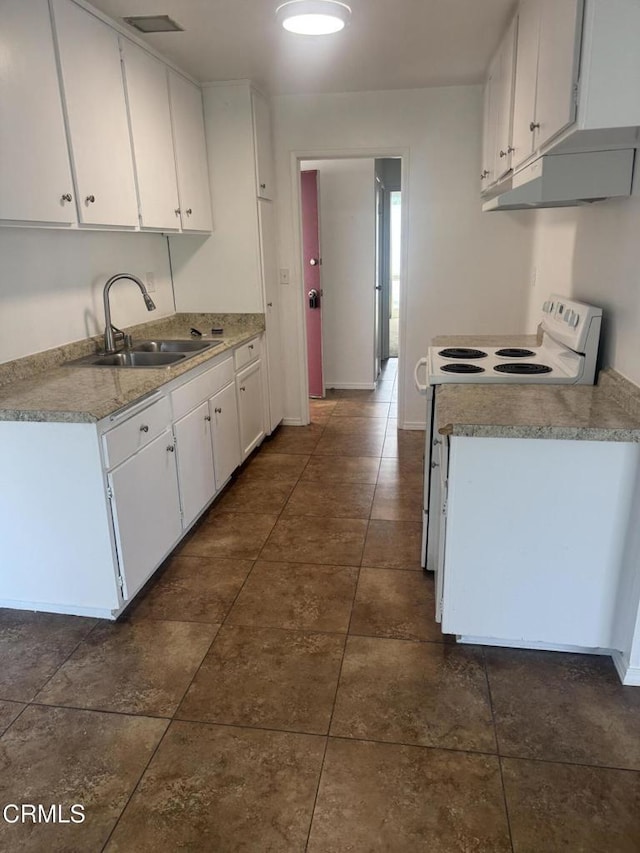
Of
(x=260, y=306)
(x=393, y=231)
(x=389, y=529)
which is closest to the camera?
(x=389, y=529)

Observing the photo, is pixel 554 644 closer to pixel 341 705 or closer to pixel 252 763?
pixel 341 705

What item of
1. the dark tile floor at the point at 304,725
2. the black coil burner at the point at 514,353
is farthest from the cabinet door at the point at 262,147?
the dark tile floor at the point at 304,725

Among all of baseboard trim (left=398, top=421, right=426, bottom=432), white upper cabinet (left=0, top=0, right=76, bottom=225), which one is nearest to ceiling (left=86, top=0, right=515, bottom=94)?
white upper cabinet (left=0, top=0, right=76, bottom=225)

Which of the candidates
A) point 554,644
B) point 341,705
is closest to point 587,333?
point 554,644

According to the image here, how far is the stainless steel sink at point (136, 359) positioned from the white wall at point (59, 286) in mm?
182

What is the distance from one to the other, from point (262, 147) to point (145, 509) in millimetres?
2720

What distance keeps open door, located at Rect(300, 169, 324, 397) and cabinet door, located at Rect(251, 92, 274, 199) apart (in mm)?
910

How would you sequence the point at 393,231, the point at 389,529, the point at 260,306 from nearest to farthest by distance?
1. the point at 389,529
2. the point at 260,306
3. the point at 393,231

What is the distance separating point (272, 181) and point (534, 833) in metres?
4.02

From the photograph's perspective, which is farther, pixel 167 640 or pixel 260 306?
pixel 260 306

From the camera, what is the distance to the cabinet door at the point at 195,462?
2805 millimetres

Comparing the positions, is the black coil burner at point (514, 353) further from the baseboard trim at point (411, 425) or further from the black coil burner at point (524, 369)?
the baseboard trim at point (411, 425)

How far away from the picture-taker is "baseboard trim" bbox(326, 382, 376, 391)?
5887 mm

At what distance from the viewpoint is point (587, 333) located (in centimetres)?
227
